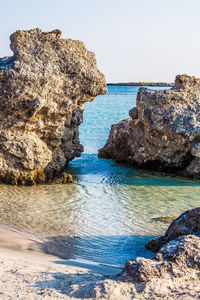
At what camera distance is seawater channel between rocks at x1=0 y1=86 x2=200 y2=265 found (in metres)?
5.96

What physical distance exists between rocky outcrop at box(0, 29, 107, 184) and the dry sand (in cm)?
452

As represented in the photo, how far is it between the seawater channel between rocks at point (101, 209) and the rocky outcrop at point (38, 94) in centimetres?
66

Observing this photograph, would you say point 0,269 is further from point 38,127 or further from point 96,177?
point 96,177

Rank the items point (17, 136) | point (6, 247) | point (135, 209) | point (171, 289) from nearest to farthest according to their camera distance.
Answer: point (171, 289) → point (6, 247) → point (135, 209) → point (17, 136)

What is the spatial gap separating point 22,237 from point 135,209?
262 centimetres

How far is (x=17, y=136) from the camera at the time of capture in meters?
9.10

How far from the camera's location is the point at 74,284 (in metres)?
3.96

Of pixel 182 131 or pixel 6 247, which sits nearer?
pixel 6 247

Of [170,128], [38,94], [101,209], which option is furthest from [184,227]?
[170,128]

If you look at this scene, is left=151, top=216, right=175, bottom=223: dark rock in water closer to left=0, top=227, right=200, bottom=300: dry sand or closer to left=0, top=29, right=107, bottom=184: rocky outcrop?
left=0, top=227, right=200, bottom=300: dry sand

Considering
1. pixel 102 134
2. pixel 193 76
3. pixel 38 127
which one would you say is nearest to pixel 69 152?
pixel 38 127

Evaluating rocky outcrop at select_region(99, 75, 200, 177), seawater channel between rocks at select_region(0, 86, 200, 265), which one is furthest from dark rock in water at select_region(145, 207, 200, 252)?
rocky outcrop at select_region(99, 75, 200, 177)

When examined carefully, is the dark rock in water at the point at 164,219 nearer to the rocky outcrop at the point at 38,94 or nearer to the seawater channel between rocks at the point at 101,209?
the seawater channel between rocks at the point at 101,209

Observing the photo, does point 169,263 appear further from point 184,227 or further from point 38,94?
point 38,94
